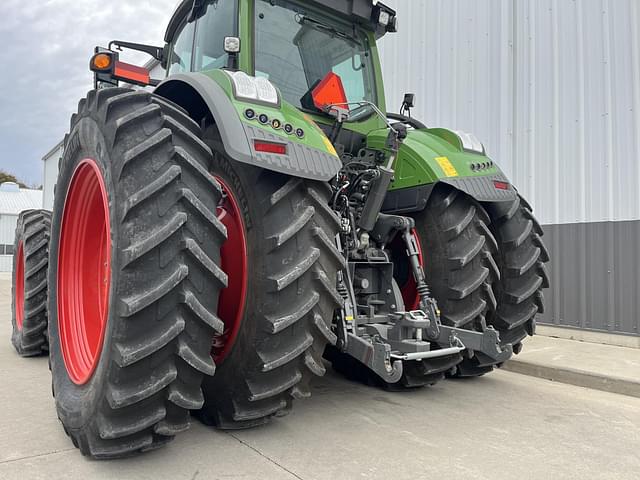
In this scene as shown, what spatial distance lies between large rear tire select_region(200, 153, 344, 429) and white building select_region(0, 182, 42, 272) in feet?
85.1

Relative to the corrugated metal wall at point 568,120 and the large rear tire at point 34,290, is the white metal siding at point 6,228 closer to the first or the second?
the large rear tire at point 34,290

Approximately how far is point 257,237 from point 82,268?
138 centimetres

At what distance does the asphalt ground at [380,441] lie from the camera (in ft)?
7.63

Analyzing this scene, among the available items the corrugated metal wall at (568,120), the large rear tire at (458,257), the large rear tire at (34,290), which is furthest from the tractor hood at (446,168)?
the large rear tire at (34,290)

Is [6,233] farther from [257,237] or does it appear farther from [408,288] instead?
[257,237]

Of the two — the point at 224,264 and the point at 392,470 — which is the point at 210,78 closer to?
the point at 224,264

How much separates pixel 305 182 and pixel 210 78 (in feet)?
2.55

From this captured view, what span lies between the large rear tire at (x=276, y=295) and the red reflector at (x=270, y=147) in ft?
0.52

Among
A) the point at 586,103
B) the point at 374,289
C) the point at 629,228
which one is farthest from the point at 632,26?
the point at 374,289

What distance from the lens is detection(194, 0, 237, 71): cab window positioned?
3336 mm

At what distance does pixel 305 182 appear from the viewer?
8.41 ft

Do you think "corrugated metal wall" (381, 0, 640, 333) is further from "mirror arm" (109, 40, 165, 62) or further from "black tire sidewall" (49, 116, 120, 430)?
"black tire sidewall" (49, 116, 120, 430)

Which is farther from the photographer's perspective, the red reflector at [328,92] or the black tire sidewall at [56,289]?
the red reflector at [328,92]

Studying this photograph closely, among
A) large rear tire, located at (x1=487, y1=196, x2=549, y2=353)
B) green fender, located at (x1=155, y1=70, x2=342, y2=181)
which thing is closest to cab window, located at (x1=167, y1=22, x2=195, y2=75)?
green fender, located at (x1=155, y1=70, x2=342, y2=181)
